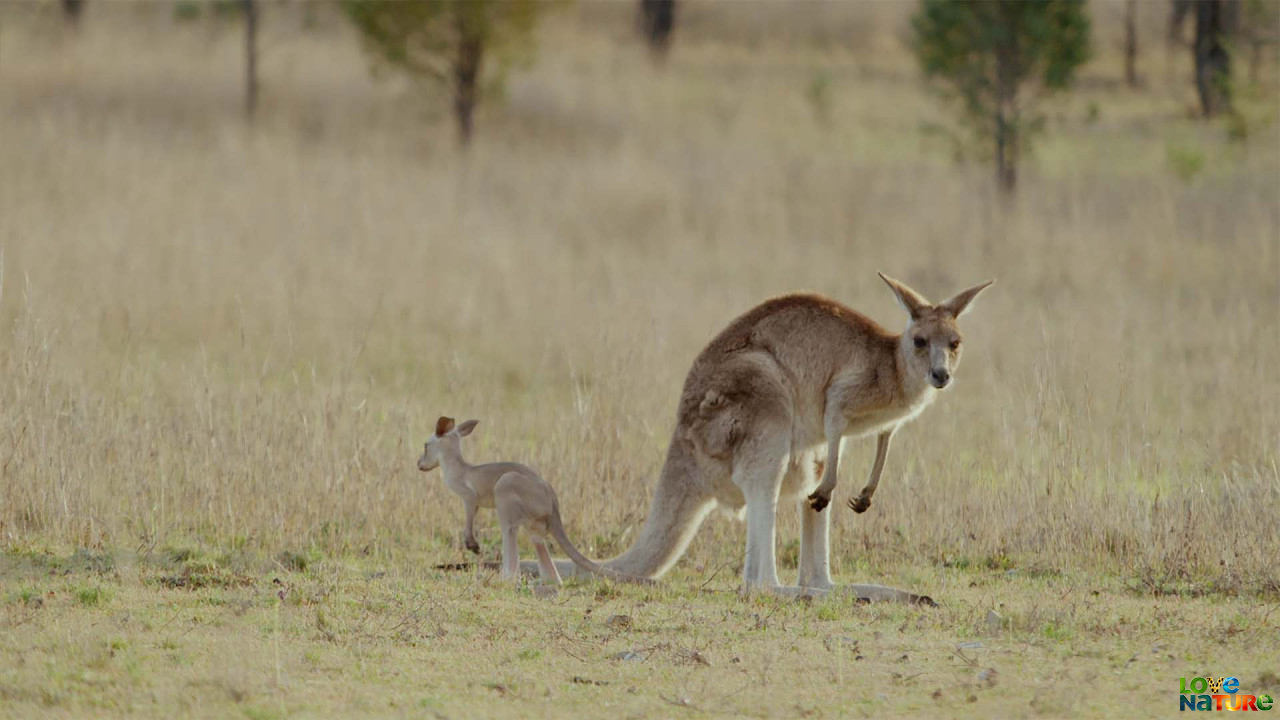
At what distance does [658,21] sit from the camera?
38469 millimetres

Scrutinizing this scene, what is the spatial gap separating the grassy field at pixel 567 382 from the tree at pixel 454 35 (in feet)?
3.89

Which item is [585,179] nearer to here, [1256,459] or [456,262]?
[456,262]

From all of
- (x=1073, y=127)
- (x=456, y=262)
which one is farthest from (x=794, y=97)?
(x=456, y=262)

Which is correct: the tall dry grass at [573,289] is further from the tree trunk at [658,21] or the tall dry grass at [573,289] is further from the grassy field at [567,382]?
the tree trunk at [658,21]

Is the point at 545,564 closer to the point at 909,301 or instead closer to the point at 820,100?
the point at 909,301

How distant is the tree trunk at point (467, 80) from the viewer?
24953 millimetres

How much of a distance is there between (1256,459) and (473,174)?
50.7 feet

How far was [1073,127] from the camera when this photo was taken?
101ft

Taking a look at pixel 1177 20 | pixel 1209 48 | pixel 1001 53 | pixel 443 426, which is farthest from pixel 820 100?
pixel 443 426

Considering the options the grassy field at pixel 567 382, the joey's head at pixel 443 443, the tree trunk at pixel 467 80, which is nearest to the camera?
the grassy field at pixel 567 382

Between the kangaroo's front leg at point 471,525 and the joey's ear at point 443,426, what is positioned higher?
the joey's ear at point 443,426

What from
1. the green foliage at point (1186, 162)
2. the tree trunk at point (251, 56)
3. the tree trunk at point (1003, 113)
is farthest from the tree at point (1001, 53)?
the tree trunk at point (251, 56)

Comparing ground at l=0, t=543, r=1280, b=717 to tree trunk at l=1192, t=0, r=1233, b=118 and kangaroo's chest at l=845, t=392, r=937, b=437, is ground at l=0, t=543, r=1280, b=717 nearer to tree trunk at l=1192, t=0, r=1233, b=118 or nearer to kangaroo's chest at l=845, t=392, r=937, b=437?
kangaroo's chest at l=845, t=392, r=937, b=437

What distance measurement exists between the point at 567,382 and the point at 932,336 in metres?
7.04
